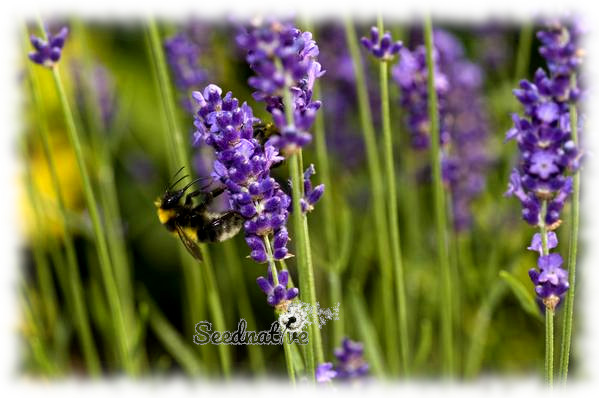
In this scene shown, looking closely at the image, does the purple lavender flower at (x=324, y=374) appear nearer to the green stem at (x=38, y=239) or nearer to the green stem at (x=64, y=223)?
the green stem at (x=64, y=223)

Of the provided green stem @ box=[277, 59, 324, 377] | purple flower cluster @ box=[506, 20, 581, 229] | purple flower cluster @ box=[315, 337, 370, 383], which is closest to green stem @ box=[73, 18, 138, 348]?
purple flower cluster @ box=[315, 337, 370, 383]

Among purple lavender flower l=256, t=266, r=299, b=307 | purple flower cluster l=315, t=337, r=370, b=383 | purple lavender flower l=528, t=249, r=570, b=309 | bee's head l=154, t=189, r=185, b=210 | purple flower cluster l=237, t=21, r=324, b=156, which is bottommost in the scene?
purple flower cluster l=315, t=337, r=370, b=383

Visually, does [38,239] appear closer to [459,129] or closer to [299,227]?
[299,227]

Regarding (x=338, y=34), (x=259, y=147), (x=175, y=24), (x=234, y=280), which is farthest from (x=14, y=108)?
(x=259, y=147)

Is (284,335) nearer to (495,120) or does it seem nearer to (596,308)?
(596,308)

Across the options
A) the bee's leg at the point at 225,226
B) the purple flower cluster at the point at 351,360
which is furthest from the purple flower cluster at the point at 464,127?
the bee's leg at the point at 225,226

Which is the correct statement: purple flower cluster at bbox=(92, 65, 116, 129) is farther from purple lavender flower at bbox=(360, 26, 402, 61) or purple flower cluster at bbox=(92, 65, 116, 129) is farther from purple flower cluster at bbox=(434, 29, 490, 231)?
purple lavender flower at bbox=(360, 26, 402, 61)

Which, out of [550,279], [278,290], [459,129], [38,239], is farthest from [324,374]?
[459,129]
